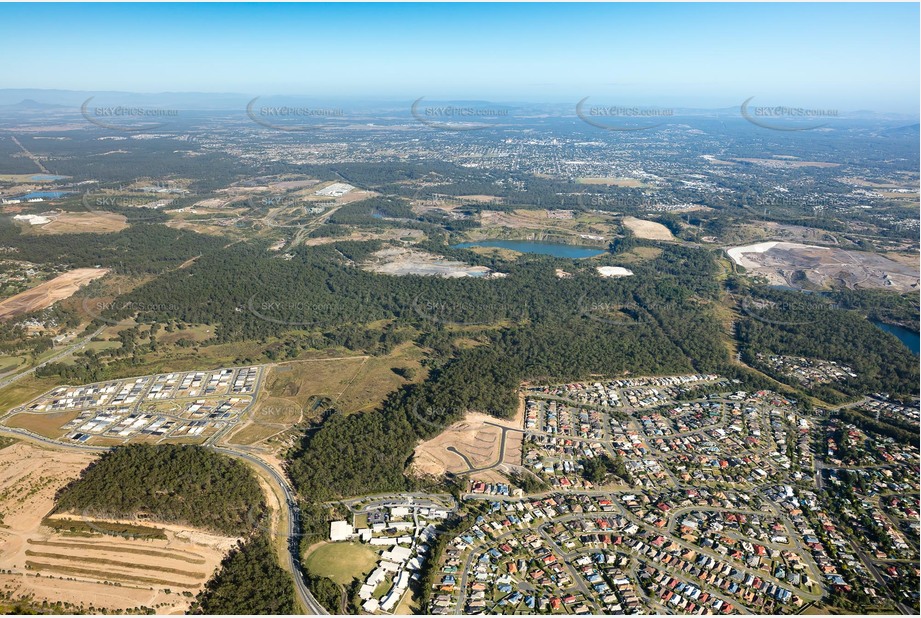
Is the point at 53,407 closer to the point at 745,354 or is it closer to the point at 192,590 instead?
the point at 192,590

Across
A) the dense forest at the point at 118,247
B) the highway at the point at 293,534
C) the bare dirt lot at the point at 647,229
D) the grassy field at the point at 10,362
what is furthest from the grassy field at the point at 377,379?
the bare dirt lot at the point at 647,229

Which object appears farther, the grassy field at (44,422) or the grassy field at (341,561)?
the grassy field at (44,422)

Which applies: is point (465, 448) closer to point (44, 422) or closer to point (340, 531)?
point (340, 531)

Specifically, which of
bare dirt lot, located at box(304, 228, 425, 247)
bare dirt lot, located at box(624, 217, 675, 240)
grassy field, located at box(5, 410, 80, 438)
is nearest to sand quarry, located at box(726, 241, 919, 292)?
bare dirt lot, located at box(624, 217, 675, 240)

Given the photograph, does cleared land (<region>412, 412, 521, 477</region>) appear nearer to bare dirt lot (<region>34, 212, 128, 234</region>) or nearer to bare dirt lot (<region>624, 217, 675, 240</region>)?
bare dirt lot (<region>624, 217, 675, 240</region>)

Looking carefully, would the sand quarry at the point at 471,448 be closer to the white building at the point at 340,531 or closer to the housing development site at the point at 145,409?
the white building at the point at 340,531
